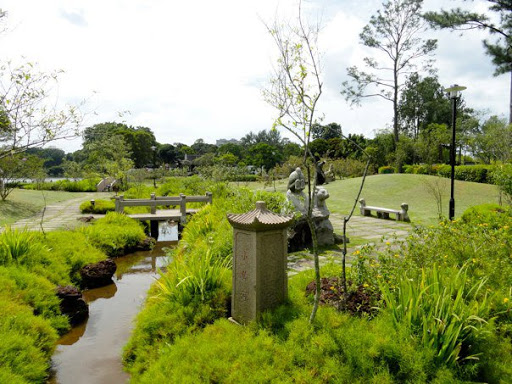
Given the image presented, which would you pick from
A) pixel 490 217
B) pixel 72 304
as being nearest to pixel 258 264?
pixel 72 304

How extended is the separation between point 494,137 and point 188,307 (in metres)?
22.5

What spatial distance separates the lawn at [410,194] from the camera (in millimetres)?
14055

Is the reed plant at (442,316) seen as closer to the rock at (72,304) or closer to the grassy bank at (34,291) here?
the grassy bank at (34,291)

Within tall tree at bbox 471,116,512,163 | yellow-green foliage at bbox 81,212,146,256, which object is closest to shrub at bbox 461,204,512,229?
yellow-green foliage at bbox 81,212,146,256

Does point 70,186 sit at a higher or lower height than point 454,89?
lower

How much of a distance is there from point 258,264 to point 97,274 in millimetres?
4623

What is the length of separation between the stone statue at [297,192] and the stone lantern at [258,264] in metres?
3.48

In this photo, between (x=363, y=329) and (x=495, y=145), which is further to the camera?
(x=495, y=145)

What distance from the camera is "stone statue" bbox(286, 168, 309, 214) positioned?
7.36 meters

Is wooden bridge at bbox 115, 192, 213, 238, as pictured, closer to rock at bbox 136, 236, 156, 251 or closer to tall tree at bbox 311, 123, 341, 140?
rock at bbox 136, 236, 156, 251

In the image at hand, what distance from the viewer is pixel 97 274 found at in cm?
693

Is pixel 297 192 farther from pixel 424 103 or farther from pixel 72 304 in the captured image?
pixel 424 103

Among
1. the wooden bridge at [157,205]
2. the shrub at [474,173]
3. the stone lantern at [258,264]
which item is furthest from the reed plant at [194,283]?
the shrub at [474,173]

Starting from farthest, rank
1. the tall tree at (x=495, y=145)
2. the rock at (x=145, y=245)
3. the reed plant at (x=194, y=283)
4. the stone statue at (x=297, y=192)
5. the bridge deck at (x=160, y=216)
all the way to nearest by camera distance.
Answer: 1. the tall tree at (x=495, y=145)
2. the bridge deck at (x=160, y=216)
3. the rock at (x=145, y=245)
4. the stone statue at (x=297, y=192)
5. the reed plant at (x=194, y=283)
